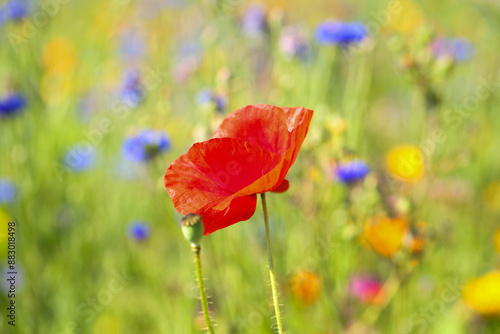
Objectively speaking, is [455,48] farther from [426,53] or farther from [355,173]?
[355,173]

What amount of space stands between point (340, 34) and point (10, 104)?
0.89 m

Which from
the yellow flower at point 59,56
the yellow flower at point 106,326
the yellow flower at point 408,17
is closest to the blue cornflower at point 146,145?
the yellow flower at point 106,326

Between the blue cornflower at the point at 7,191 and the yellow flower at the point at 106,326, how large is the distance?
42 centimetres

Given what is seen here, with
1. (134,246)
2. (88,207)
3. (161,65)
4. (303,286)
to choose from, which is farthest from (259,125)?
(161,65)

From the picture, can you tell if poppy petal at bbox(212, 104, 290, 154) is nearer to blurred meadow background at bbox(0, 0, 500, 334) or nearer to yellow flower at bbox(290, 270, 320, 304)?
blurred meadow background at bbox(0, 0, 500, 334)

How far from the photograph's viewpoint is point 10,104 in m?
1.47

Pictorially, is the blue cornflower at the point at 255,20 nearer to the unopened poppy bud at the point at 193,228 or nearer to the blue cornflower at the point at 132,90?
the blue cornflower at the point at 132,90

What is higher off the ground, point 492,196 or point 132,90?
point 132,90

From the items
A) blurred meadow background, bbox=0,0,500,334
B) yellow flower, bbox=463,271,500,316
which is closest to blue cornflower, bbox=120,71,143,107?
blurred meadow background, bbox=0,0,500,334

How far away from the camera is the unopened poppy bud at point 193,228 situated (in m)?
0.51

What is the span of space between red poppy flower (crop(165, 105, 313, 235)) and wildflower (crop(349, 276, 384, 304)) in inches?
32.2

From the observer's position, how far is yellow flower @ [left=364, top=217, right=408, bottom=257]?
1.20m

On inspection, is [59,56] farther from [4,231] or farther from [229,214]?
[229,214]

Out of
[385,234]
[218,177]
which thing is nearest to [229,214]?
[218,177]
